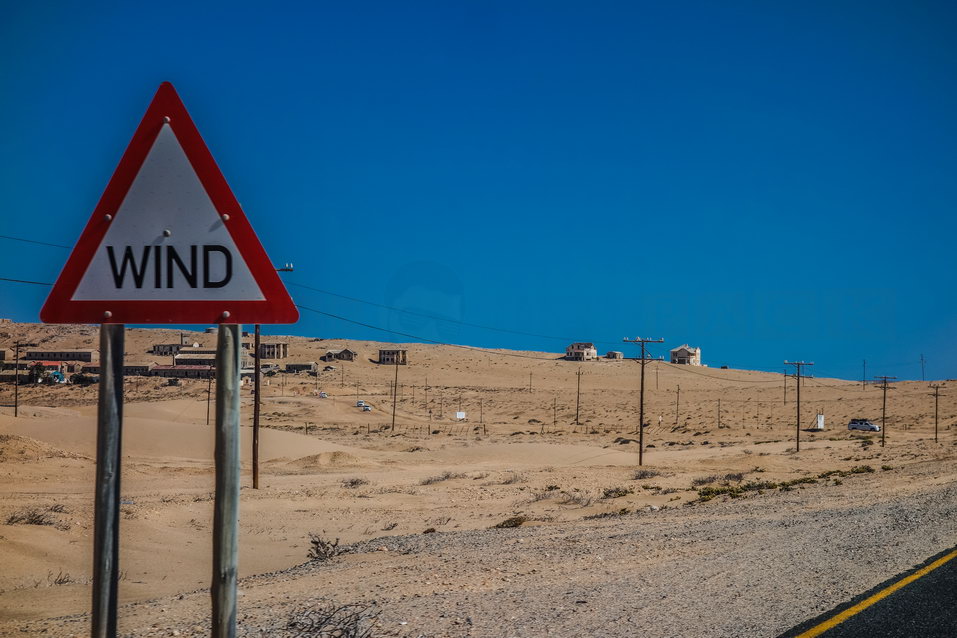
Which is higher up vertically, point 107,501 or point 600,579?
point 107,501

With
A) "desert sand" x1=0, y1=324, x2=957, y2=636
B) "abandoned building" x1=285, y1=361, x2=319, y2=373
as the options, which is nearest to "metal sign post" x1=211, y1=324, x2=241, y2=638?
"desert sand" x1=0, y1=324, x2=957, y2=636

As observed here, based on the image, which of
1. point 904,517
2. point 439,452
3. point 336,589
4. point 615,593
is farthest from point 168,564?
point 439,452

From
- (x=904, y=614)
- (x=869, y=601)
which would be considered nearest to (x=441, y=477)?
(x=869, y=601)

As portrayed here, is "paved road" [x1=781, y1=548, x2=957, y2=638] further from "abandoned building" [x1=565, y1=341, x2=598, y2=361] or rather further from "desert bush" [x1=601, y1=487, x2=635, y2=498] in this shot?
"abandoned building" [x1=565, y1=341, x2=598, y2=361]

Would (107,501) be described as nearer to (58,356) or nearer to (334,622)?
(334,622)

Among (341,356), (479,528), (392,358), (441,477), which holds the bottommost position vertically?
(441,477)

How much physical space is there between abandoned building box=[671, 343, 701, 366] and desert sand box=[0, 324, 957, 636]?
3422 inches

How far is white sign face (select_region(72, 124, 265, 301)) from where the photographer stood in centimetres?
296

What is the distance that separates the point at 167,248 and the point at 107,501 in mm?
997

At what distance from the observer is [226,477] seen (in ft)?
9.45

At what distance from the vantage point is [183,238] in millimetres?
2988

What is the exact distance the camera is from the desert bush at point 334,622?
20.6 feet

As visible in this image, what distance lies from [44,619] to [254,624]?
7.64 ft

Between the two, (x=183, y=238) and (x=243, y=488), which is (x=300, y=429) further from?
(x=183, y=238)
